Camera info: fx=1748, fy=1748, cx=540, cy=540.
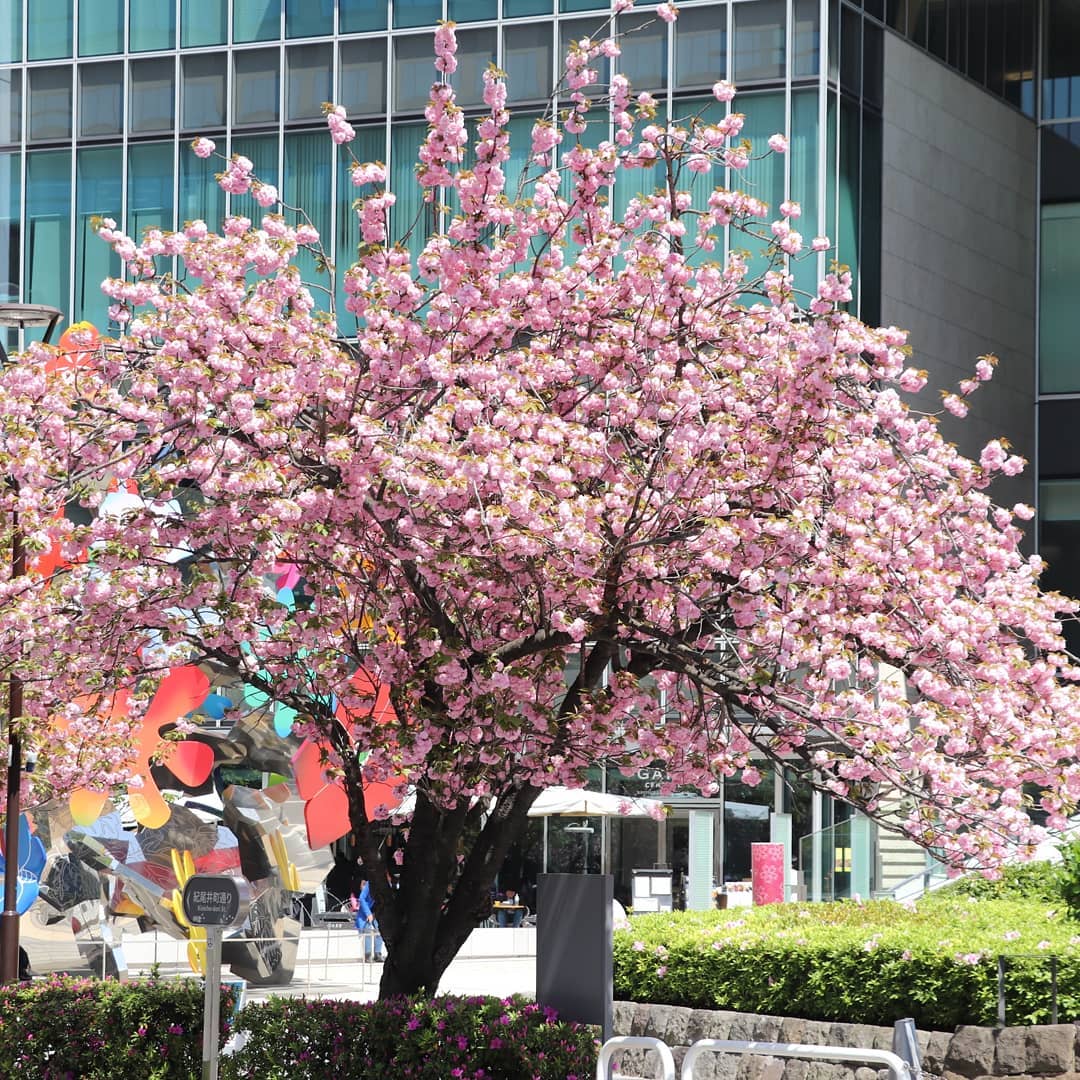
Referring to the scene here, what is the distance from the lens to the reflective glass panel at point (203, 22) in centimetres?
3462

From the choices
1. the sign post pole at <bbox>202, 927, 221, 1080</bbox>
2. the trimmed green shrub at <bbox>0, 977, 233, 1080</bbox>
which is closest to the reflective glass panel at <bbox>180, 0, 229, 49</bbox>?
the trimmed green shrub at <bbox>0, 977, 233, 1080</bbox>

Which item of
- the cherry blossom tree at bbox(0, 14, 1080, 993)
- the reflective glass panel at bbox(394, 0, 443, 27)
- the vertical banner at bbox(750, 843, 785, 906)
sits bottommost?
the vertical banner at bbox(750, 843, 785, 906)

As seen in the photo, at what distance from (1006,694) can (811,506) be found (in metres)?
1.68

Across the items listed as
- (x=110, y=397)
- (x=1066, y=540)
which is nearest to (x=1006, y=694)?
(x=110, y=397)

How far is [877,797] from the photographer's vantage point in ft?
36.8

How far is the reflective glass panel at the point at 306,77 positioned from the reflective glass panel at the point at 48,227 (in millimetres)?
4715

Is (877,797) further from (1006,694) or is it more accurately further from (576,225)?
(576,225)

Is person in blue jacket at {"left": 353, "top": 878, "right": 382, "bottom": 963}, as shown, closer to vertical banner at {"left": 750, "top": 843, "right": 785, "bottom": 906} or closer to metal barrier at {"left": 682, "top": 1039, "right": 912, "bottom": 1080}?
vertical banner at {"left": 750, "top": 843, "right": 785, "bottom": 906}

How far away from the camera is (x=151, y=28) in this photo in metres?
34.9

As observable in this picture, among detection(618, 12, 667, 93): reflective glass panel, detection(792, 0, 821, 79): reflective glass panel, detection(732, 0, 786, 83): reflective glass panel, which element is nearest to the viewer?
detection(792, 0, 821, 79): reflective glass panel

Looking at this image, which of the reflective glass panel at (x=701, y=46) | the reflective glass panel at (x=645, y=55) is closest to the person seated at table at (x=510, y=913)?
the reflective glass panel at (x=645, y=55)

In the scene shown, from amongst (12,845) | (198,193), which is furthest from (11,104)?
(12,845)

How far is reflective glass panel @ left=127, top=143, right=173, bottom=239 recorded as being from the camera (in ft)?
112

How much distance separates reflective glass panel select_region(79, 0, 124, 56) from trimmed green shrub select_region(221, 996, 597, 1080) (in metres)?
27.3
